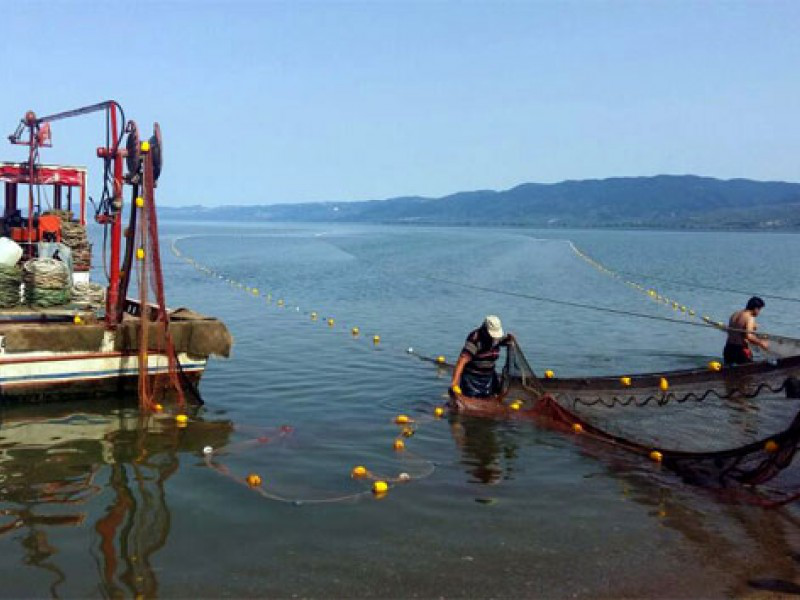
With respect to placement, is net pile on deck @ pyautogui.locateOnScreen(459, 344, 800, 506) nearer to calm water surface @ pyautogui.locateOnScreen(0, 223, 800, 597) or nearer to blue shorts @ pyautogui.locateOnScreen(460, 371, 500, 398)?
calm water surface @ pyautogui.locateOnScreen(0, 223, 800, 597)

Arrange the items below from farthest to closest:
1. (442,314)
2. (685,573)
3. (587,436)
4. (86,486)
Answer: (442,314)
(587,436)
(86,486)
(685,573)

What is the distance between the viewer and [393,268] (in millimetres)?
51344

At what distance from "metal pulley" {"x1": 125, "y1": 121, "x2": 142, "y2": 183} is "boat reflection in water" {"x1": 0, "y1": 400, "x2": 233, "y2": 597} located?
12.8ft

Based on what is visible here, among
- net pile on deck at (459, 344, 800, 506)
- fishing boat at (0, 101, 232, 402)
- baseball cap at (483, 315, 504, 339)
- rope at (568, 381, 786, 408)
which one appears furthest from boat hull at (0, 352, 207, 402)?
rope at (568, 381, 786, 408)

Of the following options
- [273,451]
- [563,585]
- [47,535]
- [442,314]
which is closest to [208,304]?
[442,314]

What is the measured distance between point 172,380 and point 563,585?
774 cm

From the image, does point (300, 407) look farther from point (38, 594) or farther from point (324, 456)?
point (38, 594)

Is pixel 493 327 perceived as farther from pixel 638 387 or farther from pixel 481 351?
pixel 638 387

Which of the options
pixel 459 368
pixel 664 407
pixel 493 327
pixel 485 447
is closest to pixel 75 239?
pixel 459 368

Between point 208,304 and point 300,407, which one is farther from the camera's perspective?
point 208,304

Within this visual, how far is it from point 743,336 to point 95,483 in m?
11.9

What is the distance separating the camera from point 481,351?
11.7 meters

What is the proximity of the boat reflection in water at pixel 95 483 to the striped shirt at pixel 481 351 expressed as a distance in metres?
4.04

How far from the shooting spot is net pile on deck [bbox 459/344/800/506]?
1039 centimetres
